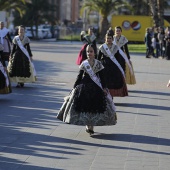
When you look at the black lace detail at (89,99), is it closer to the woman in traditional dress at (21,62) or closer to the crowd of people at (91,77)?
the crowd of people at (91,77)

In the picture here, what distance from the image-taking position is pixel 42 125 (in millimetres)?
12445

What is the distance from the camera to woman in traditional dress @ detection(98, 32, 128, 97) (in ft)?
48.5

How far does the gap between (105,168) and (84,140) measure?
2.12 meters

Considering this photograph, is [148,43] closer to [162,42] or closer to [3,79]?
[162,42]

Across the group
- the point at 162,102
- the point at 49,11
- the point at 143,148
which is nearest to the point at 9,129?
the point at 143,148

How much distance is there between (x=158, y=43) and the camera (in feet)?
120

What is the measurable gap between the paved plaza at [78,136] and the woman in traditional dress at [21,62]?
13.5 inches

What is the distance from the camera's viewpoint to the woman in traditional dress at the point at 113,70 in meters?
14.8

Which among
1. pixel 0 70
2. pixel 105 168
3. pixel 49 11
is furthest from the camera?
pixel 49 11

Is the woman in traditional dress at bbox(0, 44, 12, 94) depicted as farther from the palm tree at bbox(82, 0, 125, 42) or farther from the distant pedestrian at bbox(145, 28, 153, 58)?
the palm tree at bbox(82, 0, 125, 42)

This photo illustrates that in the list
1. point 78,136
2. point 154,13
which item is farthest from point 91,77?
point 154,13

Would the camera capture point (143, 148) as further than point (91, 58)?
No

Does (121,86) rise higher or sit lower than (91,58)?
lower

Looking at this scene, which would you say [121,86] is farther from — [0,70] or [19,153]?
[19,153]
